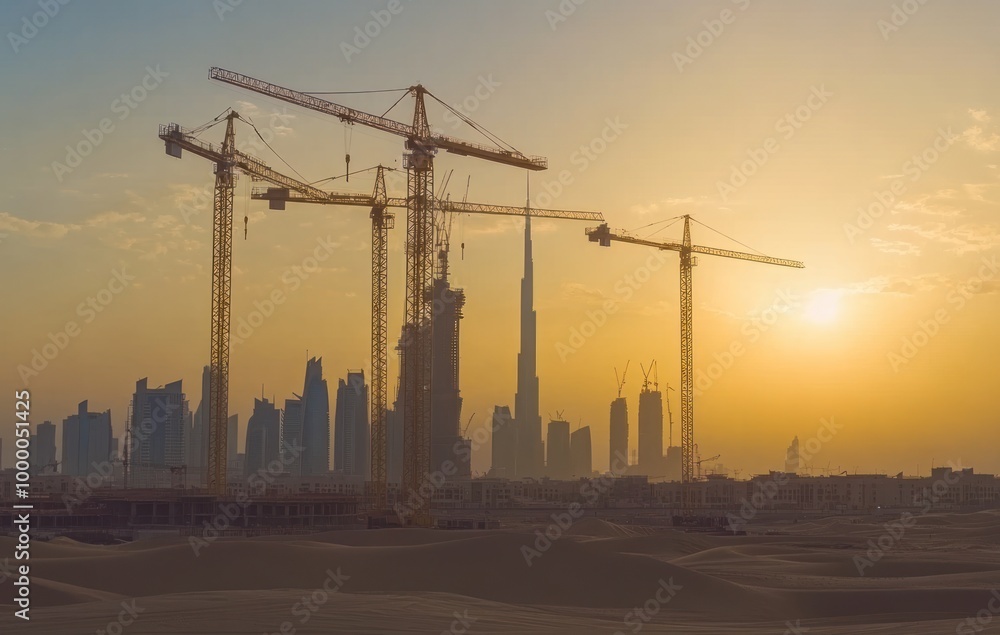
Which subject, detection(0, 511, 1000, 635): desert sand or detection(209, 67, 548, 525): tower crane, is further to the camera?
detection(209, 67, 548, 525): tower crane

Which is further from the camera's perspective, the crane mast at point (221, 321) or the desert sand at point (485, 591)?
the crane mast at point (221, 321)

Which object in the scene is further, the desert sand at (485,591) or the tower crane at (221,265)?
the tower crane at (221,265)

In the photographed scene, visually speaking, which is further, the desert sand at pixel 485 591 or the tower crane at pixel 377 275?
the tower crane at pixel 377 275

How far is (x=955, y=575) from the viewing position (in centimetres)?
4094

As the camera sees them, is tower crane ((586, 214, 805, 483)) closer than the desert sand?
No

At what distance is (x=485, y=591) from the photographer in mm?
34469

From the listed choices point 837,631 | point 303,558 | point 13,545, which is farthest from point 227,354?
point 837,631

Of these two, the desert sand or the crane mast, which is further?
the crane mast

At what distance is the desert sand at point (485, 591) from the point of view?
21688 mm

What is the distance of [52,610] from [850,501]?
16350cm

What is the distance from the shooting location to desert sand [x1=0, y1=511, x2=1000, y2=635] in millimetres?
21688

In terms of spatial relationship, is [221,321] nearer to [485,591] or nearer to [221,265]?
[221,265]

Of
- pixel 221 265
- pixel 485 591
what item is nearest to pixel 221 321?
pixel 221 265

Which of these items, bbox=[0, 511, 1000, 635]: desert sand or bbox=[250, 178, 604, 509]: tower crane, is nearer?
bbox=[0, 511, 1000, 635]: desert sand
